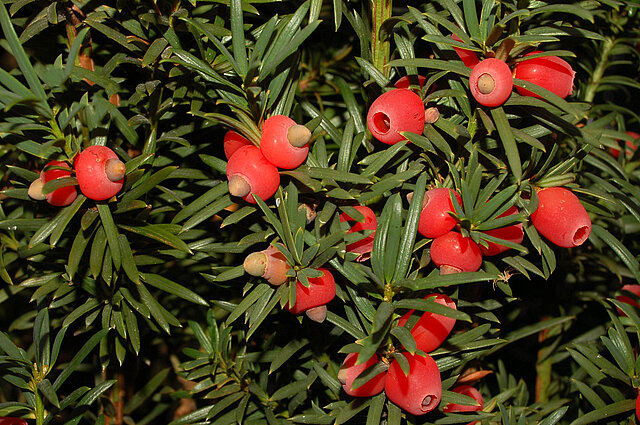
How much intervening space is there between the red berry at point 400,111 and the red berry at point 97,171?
11.5 inches

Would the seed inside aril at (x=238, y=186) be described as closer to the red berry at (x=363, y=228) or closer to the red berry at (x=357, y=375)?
the red berry at (x=363, y=228)

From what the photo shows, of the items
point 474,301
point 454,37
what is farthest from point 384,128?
point 474,301

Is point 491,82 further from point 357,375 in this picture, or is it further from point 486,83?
point 357,375

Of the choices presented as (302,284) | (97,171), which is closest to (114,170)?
(97,171)

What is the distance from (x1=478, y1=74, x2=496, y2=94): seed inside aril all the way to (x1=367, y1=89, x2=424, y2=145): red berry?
7cm

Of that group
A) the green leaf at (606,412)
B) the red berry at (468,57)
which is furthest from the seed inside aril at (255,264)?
the green leaf at (606,412)

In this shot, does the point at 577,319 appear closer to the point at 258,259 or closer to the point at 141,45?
the point at 258,259

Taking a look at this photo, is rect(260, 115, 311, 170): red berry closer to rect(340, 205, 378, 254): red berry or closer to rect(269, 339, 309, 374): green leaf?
rect(340, 205, 378, 254): red berry

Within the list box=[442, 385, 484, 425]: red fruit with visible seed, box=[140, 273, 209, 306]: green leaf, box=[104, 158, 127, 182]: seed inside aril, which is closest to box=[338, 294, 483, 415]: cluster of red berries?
box=[442, 385, 484, 425]: red fruit with visible seed

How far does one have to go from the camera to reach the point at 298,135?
581 millimetres

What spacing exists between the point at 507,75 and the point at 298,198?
0.27 meters

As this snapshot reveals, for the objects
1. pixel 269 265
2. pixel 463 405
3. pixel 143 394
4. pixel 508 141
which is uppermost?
pixel 508 141

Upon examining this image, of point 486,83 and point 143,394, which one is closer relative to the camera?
point 486,83

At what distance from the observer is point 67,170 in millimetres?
625
